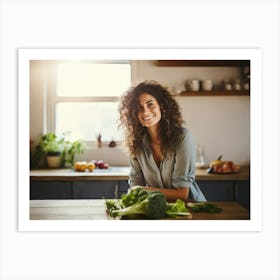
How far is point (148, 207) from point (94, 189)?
1.27ft

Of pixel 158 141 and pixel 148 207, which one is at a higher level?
pixel 158 141

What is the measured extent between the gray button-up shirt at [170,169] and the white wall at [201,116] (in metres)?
0.08

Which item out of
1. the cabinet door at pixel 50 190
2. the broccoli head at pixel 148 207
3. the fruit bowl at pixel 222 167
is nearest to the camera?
the broccoli head at pixel 148 207

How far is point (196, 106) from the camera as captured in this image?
2545 millimetres

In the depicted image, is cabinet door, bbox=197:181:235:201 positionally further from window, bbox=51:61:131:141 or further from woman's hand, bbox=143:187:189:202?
window, bbox=51:61:131:141

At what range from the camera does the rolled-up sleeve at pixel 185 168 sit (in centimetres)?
235

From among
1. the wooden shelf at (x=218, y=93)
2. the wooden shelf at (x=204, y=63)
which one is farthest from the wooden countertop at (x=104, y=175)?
the wooden shelf at (x=204, y=63)

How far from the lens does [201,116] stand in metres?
2.46

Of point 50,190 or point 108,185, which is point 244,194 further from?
point 50,190

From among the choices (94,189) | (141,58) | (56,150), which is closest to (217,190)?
(94,189)

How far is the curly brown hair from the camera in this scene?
2.34 m

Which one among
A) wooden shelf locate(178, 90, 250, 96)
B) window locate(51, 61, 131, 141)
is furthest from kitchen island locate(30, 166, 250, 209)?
wooden shelf locate(178, 90, 250, 96)

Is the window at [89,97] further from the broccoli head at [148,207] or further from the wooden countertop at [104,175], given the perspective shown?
the broccoli head at [148,207]
